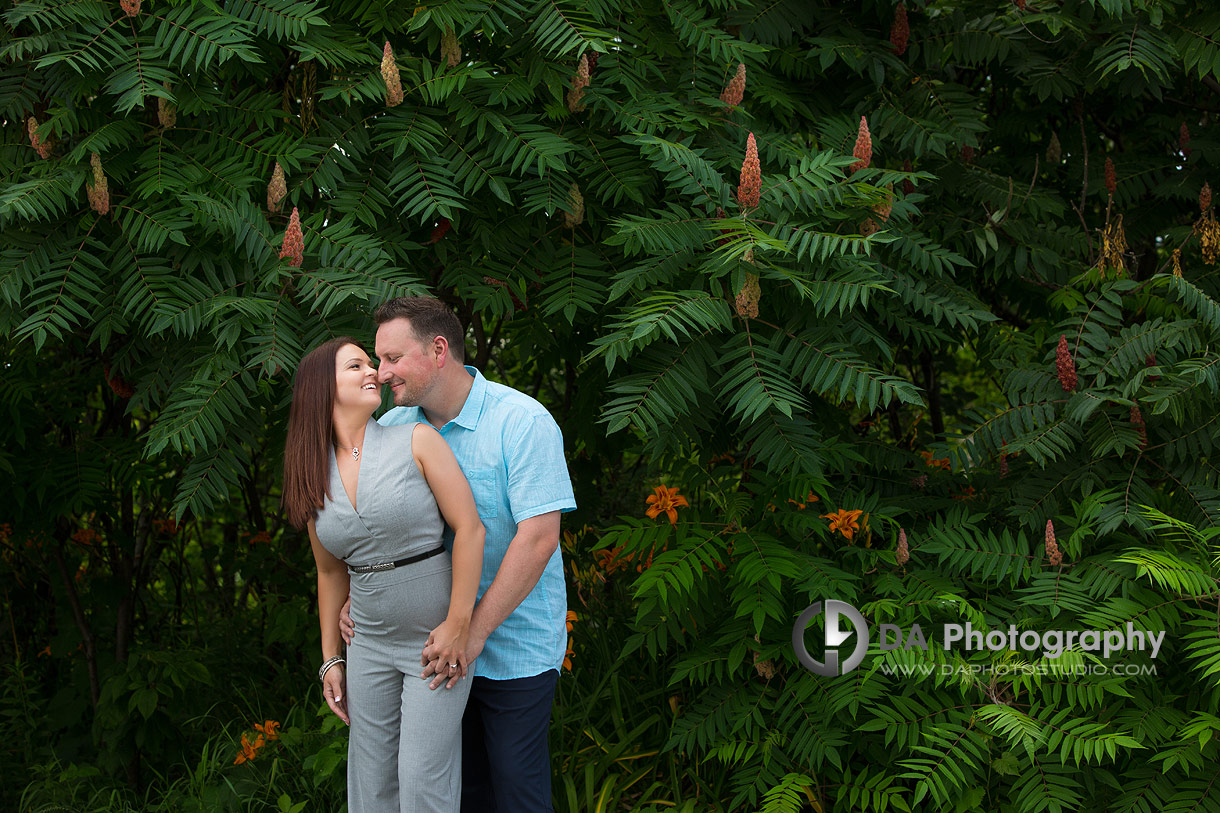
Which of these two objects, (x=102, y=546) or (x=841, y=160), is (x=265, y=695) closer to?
(x=102, y=546)

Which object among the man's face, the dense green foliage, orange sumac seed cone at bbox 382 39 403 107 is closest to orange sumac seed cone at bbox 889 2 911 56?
the dense green foliage

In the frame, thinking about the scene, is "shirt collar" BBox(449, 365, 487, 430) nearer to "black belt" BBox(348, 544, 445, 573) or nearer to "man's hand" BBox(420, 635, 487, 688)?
"black belt" BBox(348, 544, 445, 573)

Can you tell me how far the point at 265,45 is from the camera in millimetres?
3285

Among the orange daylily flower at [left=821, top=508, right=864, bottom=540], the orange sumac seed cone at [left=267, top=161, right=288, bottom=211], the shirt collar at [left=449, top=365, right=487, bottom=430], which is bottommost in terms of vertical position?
the orange daylily flower at [left=821, top=508, right=864, bottom=540]

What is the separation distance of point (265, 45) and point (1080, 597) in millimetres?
3224

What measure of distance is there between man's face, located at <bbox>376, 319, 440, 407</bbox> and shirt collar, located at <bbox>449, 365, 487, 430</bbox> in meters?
0.13

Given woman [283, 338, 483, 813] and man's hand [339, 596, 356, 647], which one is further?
man's hand [339, 596, 356, 647]

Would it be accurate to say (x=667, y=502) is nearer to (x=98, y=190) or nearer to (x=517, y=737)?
(x=517, y=737)

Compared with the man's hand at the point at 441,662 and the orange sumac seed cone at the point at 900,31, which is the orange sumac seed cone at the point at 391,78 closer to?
the man's hand at the point at 441,662

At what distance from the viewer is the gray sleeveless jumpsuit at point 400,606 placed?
7.72 feet

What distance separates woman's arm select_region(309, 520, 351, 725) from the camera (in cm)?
262

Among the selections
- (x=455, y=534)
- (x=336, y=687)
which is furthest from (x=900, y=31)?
(x=336, y=687)

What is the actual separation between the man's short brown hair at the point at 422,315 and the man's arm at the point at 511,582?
506 millimetres

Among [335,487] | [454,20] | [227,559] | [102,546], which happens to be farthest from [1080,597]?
[102,546]
